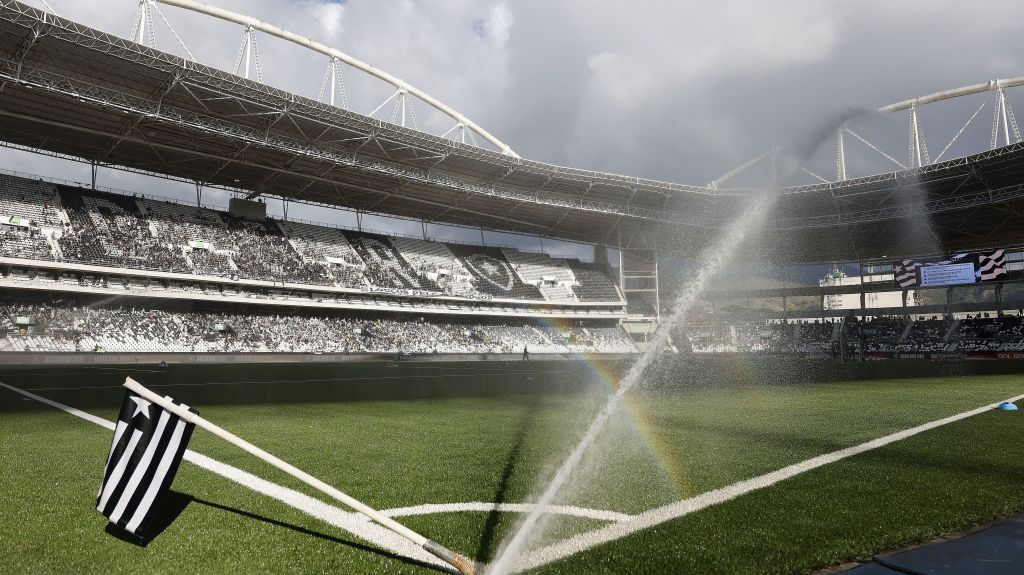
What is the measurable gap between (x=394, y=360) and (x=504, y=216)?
69.4ft

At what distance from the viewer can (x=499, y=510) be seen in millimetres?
5035

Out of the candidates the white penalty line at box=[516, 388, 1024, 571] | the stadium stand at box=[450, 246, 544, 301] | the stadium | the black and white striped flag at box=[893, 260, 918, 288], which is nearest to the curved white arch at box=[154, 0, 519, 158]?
the stadium

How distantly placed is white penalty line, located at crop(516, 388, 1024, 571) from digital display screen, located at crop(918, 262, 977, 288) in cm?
5247

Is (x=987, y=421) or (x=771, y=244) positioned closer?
(x=987, y=421)

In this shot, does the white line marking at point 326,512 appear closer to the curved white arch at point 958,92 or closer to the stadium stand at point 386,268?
the stadium stand at point 386,268

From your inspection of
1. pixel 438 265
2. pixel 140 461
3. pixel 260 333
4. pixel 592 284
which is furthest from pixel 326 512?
pixel 592 284

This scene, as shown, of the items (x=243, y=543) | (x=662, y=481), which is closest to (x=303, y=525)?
(x=243, y=543)

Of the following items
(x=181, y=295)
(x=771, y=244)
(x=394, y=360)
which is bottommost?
(x=394, y=360)

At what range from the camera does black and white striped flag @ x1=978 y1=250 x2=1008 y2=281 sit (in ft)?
155

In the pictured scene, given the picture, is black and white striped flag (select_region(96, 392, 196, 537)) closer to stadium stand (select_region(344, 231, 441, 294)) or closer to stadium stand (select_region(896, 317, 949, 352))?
stadium stand (select_region(344, 231, 441, 294))

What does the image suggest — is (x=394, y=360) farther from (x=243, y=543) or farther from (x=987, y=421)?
(x=243, y=543)

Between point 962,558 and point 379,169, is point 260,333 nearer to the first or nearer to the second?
point 379,169

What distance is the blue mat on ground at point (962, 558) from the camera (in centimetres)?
350

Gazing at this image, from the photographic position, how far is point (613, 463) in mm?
7039
